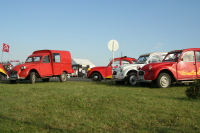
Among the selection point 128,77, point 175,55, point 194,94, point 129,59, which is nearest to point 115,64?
point 129,59

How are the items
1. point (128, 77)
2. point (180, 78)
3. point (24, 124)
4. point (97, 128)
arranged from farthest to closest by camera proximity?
point (128, 77)
point (180, 78)
point (24, 124)
point (97, 128)

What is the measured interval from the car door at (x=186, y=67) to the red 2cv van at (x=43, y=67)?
28.1 feet

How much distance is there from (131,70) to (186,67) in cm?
317

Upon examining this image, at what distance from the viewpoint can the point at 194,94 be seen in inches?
275

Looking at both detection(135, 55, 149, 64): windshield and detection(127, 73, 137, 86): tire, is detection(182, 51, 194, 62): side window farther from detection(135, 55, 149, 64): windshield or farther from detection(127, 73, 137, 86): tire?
detection(135, 55, 149, 64): windshield

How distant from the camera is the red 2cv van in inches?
573

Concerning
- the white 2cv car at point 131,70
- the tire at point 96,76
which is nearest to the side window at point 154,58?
the white 2cv car at point 131,70

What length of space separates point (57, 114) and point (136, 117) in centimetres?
168

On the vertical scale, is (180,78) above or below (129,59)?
below

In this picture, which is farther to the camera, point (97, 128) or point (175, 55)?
point (175, 55)

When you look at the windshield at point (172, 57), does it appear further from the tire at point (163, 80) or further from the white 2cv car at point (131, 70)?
the white 2cv car at point (131, 70)

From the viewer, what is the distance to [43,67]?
15.4 metres

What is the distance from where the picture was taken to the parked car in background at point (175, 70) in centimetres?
1085

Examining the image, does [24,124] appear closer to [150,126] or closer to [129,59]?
[150,126]
